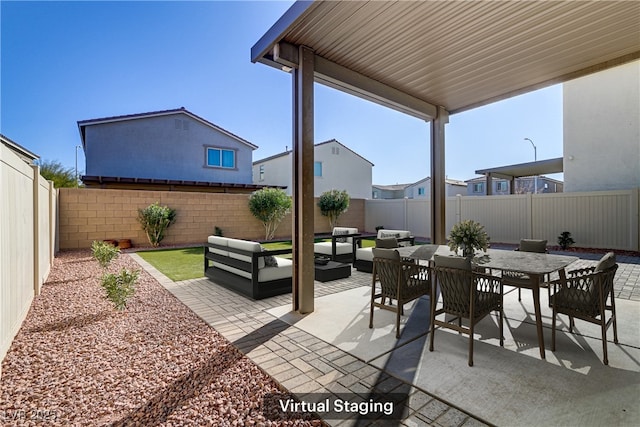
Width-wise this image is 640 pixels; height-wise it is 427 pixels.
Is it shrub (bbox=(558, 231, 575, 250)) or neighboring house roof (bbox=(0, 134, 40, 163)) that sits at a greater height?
neighboring house roof (bbox=(0, 134, 40, 163))

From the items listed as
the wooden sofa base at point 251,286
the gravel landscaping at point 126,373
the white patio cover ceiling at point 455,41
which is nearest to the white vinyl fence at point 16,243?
the gravel landscaping at point 126,373

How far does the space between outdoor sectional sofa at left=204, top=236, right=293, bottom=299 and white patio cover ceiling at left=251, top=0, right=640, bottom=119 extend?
2.81 m

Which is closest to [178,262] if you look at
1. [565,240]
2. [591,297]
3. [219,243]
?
[219,243]

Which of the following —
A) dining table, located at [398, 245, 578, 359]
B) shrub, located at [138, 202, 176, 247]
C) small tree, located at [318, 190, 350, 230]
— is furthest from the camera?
small tree, located at [318, 190, 350, 230]

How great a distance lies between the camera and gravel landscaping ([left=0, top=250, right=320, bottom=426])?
2.04 metres

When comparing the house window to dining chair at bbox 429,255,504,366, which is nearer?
dining chair at bbox 429,255,504,366

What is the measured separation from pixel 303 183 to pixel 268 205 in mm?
8964

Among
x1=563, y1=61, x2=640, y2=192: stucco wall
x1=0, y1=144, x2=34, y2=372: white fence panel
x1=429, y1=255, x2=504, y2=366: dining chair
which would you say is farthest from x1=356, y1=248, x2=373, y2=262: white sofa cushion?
x1=563, y1=61, x2=640, y2=192: stucco wall

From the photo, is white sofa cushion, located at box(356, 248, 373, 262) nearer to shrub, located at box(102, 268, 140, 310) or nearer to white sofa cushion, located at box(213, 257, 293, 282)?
white sofa cushion, located at box(213, 257, 293, 282)

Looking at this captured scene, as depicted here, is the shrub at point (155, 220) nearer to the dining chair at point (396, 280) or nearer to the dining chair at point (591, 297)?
the dining chair at point (396, 280)

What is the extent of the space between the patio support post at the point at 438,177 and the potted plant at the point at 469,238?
2739mm

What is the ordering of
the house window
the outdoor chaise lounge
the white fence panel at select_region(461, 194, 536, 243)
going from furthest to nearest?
the house window, the white fence panel at select_region(461, 194, 536, 243), the outdoor chaise lounge

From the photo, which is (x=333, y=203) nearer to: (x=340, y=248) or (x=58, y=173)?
(x=340, y=248)

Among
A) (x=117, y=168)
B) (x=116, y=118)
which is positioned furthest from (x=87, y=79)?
(x=117, y=168)
